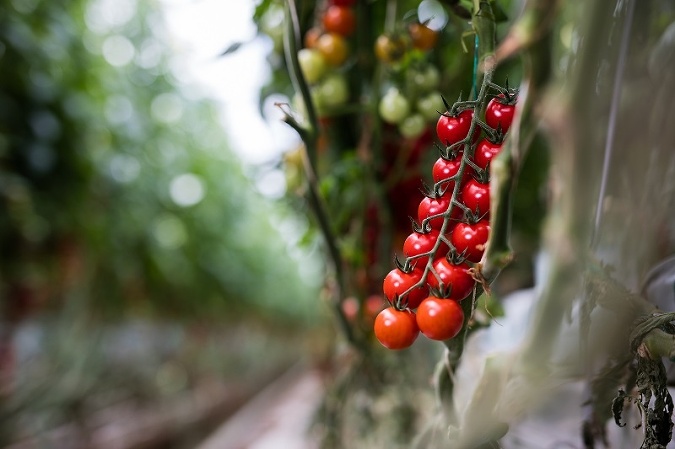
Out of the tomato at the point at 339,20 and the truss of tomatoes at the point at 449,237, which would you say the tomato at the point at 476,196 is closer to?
the truss of tomatoes at the point at 449,237

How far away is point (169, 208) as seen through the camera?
2.57m

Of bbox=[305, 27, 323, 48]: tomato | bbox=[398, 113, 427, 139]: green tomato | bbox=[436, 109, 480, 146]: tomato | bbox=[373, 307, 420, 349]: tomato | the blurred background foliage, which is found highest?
bbox=[436, 109, 480, 146]: tomato

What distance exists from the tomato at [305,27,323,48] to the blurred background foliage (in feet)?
0.96

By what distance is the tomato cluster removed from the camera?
442 mm

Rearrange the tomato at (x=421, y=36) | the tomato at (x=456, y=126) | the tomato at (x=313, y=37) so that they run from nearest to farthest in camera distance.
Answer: the tomato at (x=456, y=126), the tomato at (x=421, y=36), the tomato at (x=313, y=37)

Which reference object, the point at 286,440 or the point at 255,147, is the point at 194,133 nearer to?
the point at 286,440

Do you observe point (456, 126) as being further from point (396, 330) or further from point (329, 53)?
point (329, 53)

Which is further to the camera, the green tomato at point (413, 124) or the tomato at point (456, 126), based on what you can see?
the green tomato at point (413, 124)

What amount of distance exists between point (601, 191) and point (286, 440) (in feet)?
4.88

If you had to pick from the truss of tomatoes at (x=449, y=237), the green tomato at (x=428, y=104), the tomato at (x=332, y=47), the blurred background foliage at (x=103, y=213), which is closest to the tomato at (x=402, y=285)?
the truss of tomatoes at (x=449, y=237)

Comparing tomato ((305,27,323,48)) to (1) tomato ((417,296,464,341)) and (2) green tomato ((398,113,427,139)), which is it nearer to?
(2) green tomato ((398,113,427,139))

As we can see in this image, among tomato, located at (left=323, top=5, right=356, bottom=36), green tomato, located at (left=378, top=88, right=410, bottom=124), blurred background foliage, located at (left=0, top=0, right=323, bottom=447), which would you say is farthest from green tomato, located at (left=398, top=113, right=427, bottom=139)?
blurred background foliage, located at (left=0, top=0, right=323, bottom=447)

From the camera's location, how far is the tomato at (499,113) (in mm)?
197

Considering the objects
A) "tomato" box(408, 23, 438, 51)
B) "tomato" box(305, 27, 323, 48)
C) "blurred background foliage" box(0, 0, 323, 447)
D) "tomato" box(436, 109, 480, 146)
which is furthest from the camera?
"blurred background foliage" box(0, 0, 323, 447)
